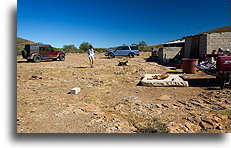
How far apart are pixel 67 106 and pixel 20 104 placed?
113 centimetres

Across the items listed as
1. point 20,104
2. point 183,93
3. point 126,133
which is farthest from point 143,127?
point 20,104

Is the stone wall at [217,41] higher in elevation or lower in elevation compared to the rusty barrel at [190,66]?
higher

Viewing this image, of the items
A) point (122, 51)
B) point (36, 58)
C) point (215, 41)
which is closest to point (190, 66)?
point (215, 41)

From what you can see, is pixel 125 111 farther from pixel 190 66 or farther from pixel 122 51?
pixel 122 51

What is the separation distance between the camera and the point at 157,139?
7.66 ft

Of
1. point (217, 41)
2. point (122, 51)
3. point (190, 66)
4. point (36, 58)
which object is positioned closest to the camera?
point (190, 66)

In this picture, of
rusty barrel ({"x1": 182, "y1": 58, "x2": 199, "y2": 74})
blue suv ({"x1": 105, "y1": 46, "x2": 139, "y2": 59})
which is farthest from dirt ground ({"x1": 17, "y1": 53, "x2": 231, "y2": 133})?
blue suv ({"x1": 105, "y1": 46, "x2": 139, "y2": 59})

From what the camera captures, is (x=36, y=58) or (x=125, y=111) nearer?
(x=125, y=111)

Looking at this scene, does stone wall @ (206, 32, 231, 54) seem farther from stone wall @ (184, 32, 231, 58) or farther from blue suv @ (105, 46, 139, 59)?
blue suv @ (105, 46, 139, 59)

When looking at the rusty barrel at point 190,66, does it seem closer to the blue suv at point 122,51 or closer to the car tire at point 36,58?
the car tire at point 36,58

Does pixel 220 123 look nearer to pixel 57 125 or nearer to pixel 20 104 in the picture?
pixel 57 125

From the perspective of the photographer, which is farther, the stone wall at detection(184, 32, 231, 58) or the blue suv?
the blue suv

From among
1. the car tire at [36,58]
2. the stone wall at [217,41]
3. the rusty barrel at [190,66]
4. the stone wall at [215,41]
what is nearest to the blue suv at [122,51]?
the car tire at [36,58]

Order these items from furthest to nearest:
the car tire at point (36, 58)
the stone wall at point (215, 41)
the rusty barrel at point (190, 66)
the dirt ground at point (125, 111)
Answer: the car tire at point (36, 58), the stone wall at point (215, 41), the rusty barrel at point (190, 66), the dirt ground at point (125, 111)
